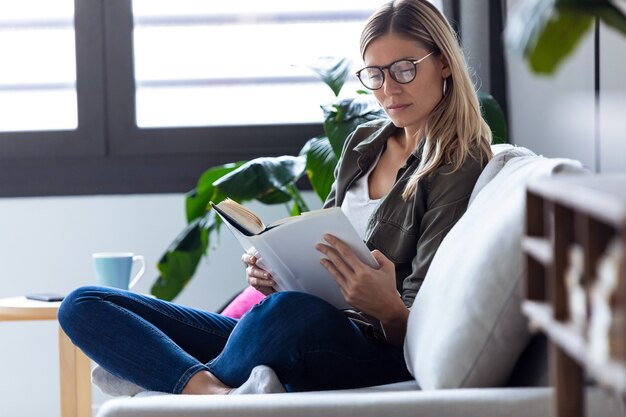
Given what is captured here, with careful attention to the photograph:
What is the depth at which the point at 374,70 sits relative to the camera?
198cm

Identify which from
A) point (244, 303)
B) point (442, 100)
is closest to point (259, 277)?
point (244, 303)

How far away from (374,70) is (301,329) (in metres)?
0.61

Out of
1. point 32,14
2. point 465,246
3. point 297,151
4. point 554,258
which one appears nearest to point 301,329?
point 465,246

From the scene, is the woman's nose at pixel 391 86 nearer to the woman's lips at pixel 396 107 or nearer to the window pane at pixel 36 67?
the woman's lips at pixel 396 107

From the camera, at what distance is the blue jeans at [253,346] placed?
5.40ft

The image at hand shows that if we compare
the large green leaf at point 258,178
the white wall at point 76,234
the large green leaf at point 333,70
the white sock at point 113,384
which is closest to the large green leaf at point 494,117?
the large green leaf at point 333,70

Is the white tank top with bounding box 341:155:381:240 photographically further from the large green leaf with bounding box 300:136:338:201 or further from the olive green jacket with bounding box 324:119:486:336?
the large green leaf with bounding box 300:136:338:201

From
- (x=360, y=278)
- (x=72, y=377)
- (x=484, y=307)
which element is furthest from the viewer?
(x=72, y=377)

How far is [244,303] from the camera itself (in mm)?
2354

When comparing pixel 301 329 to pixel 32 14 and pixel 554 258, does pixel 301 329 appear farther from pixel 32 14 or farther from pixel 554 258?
pixel 32 14

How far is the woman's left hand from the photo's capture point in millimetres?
1661

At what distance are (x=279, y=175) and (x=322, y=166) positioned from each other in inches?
5.1

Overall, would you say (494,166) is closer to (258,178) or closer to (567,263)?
(567,263)

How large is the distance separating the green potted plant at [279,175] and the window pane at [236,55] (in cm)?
55
